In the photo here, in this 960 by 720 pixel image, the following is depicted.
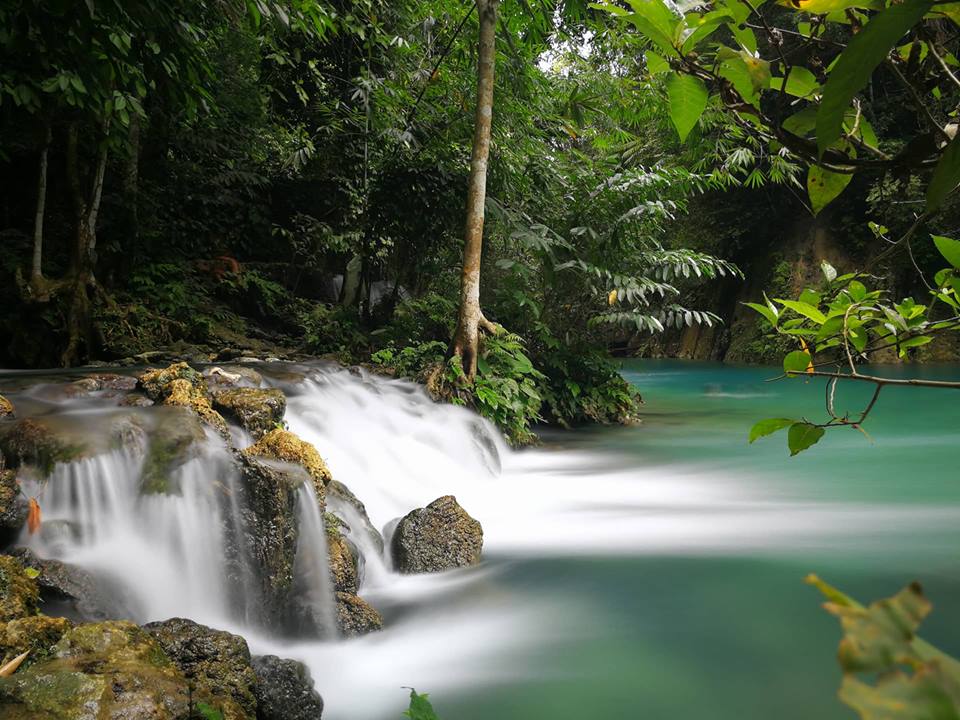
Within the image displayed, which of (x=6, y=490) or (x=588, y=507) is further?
(x=588, y=507)

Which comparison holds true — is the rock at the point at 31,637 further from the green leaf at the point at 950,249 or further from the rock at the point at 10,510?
the green leaf at the point at 950,249

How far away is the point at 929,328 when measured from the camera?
1145 millimetres

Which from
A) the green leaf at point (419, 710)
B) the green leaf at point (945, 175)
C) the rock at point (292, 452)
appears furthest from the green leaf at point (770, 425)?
the rock at point (292, 452)

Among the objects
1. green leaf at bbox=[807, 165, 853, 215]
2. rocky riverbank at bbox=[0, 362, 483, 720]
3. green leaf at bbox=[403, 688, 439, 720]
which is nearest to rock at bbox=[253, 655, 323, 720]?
rocky riverbank at bbox=[0, 362, 483, 720]

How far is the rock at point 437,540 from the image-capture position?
4.14m

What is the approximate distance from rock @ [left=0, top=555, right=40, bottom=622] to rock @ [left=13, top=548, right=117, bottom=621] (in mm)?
82

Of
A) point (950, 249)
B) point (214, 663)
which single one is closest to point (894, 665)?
point (950, 249)

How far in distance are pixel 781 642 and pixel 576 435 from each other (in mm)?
5732

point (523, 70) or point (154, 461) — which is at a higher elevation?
point (523, 70)

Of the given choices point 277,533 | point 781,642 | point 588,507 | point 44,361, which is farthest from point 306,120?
point 781,642

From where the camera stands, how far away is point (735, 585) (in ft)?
12.6

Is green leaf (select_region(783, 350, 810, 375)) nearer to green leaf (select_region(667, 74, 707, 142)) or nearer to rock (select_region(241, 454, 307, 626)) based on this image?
green leaf (select_region(667, 74, 707, 142))

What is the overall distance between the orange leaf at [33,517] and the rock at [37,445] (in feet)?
0.92

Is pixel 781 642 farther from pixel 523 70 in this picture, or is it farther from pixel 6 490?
pixel 523 70
